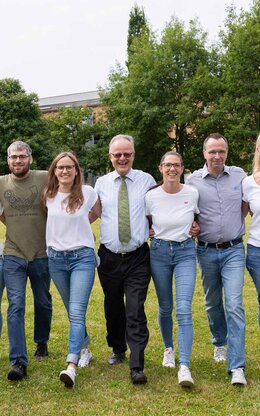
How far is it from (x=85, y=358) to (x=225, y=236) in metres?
2.17

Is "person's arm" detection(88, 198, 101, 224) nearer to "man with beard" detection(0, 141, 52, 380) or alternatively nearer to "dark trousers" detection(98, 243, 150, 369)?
"dark trousers" detection(98, 243, 150, 369)

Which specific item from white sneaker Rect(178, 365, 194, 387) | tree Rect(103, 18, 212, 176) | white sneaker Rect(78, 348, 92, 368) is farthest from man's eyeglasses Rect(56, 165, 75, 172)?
tree Rect(103, 18, 212, 176)

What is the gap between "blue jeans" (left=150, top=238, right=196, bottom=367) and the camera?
203 inches

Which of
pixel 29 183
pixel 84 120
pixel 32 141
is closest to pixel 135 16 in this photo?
pixel 84 120

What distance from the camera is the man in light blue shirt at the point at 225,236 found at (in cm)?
521

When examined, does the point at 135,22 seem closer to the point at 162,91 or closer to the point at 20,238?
the point at 162,91

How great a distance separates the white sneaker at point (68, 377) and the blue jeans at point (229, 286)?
62.1 inches

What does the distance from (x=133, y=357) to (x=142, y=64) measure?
36.8 m

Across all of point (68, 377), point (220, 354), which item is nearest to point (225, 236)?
point (220, 354)

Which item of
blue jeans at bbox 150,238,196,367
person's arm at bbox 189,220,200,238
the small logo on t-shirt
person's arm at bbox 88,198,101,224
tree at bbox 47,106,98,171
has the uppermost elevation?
the small logo on t-shirt

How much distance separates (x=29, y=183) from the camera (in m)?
5.74

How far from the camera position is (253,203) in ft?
17.1

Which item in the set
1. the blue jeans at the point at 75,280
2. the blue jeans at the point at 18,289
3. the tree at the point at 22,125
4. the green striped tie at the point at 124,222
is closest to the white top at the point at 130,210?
the green striped tie at the point at 124,222

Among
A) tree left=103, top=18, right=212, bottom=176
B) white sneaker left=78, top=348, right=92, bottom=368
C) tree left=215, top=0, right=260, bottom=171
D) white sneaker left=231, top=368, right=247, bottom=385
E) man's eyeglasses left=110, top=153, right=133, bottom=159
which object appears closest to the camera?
white sneaker left=231, top=368, right=247, bottom=385
